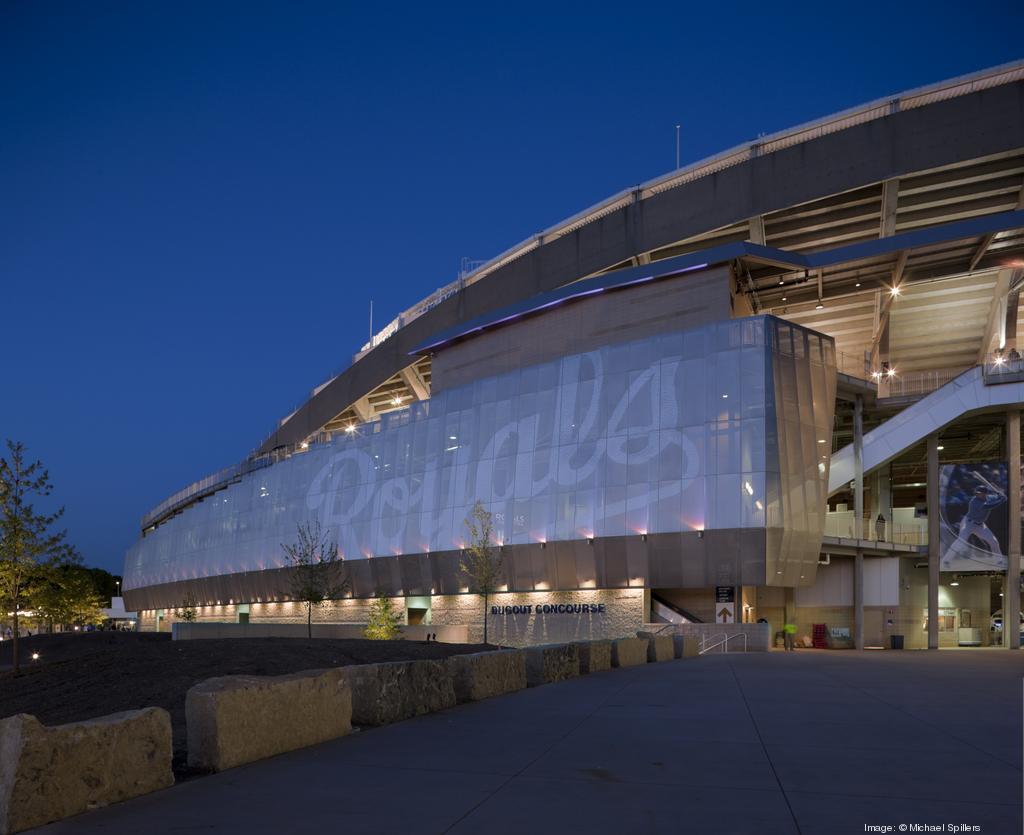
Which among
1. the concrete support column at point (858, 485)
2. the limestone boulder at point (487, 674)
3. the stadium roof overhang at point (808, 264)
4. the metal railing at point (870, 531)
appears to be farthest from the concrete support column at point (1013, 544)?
the limestone boulder at point (487, 674)

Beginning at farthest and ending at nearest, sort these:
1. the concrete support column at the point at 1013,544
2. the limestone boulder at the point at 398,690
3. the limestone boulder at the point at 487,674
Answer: the concrete support column at the point at 1013,544
the limestone boulder at the point at 487,674
the limestone boulder at the point at 398,690

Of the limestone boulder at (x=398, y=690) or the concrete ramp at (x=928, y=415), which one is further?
the concrete ramp at (x=928, y=415)

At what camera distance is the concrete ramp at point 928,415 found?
4278cm

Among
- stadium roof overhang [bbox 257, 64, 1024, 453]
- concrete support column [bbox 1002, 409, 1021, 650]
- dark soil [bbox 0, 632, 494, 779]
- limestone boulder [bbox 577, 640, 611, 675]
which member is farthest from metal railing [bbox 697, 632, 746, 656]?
stadium roof overhang [bbox 257, 64, 1024, 453]

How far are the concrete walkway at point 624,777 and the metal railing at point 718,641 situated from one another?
24.0 meters

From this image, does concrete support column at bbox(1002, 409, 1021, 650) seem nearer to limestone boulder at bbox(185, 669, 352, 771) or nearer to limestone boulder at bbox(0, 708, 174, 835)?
limestone boulder at bbox(185, 669, 352, 771)

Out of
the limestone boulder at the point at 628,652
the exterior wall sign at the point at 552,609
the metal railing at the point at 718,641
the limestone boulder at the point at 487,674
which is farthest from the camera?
the exterior wall sign at the point at 552,609

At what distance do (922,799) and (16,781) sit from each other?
6.00 meters

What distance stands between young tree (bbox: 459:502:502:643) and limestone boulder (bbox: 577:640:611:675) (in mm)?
21789

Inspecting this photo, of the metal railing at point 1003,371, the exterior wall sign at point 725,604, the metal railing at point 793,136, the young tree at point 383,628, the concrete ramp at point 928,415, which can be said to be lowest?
the young tree at point 383,628

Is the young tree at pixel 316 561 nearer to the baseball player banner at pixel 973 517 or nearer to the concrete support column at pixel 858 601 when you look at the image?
the concrete support column at pixel 858 601

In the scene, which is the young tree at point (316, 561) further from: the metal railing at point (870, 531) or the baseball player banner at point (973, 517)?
the baseball player banner at point (973, 517)

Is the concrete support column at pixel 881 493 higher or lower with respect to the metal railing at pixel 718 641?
higher

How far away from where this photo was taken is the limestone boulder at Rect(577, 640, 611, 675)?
62.9ft
